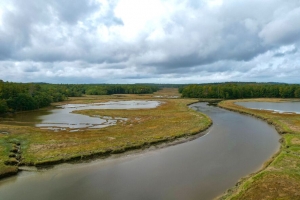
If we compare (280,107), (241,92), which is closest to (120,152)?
(280,107)

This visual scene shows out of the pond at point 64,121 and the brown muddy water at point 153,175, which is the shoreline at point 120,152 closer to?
the brown muddy water at point 153,175

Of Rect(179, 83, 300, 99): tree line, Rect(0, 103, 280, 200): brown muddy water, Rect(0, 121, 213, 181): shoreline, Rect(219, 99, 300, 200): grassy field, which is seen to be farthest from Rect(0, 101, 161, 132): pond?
Rect(179, 83, 300, 99): tree line

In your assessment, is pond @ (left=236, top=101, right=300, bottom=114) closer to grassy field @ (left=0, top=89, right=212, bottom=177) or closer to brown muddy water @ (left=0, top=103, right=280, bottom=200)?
grassy field @ (left=0, top=89, right=212, bottom=177)

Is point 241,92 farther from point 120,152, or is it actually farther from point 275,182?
point 275,182

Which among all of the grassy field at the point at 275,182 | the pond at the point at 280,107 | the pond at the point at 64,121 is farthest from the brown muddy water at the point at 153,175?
the pond at the point at 280,107

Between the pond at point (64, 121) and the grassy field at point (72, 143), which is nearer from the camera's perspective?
the grassy field at point (72, 143)

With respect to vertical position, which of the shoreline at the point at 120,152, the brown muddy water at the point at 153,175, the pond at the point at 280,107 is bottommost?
the brown muddy water at the point at 153,175

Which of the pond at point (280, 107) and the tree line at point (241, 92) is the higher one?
the tree line at point (241, 92)

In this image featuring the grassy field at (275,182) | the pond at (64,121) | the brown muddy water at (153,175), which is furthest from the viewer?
the pond at (64,121)

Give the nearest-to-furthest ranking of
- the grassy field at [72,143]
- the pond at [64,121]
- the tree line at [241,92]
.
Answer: the grassy field at [72,143], the pond at [64,121], the tree line at [241,92]

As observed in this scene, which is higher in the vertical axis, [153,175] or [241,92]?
[241,92]
